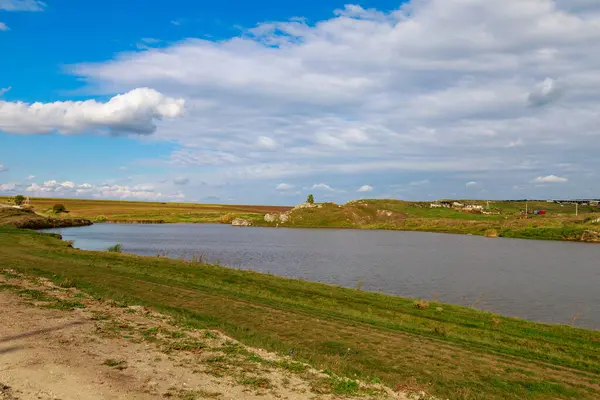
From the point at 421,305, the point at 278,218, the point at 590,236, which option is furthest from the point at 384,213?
the point at 421,305

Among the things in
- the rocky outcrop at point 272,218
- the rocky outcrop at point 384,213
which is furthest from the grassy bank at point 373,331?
the rocky outcrop at point 384,213

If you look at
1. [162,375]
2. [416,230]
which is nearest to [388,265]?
[162,375]

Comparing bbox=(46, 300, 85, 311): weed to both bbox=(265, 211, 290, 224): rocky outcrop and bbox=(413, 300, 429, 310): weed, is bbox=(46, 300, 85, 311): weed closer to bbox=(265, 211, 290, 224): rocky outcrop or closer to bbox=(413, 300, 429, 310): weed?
bbox=(413, 300, 429, 310): weed

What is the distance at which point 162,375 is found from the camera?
1292 centimetres

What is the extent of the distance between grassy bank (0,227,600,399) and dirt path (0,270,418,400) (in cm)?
173

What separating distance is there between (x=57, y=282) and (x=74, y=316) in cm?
886

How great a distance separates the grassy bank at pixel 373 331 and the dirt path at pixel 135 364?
5.67 ft

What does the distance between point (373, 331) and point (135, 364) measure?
12752 mm

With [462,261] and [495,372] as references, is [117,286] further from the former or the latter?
[462,261]

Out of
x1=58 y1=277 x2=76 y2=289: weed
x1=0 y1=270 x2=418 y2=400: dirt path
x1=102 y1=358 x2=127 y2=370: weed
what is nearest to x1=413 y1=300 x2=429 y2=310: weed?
x1=0 y1=270 x2=418 y2=400: dirt path

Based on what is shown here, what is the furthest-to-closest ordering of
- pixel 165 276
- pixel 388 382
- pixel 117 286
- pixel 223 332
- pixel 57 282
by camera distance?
pixel 165 276 < pixel 117 286 < pixel 57 282 < pixel 223 332 < pixel 388 382

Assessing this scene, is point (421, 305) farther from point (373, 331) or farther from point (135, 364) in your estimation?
point (135, 364)

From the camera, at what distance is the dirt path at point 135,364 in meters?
11.7

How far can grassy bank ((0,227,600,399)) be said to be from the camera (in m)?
16.4
